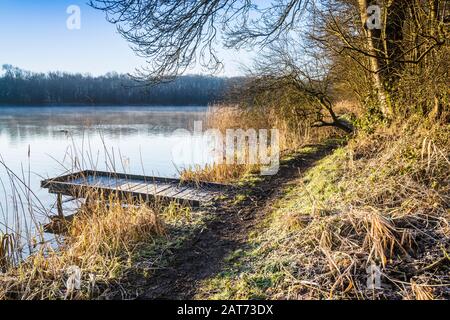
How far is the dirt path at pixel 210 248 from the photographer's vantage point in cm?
290

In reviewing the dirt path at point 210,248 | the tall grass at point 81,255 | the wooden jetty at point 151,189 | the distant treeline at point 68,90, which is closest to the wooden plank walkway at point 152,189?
the wooden jetty at point 151,189

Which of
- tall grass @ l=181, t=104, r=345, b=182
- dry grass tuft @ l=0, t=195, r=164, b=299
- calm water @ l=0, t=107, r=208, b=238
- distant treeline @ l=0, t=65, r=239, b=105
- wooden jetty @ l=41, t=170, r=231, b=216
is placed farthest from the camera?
distant treeline @ l=0, t=65, r=239, b=105

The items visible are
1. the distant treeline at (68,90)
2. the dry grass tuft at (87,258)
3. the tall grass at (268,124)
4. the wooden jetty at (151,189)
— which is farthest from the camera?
the distant treeline at (68,90)

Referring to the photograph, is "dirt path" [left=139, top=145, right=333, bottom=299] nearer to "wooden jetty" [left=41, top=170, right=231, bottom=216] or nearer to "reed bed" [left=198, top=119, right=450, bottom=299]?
"reed bed" [left=198, top=119, right=450, bottom=299]

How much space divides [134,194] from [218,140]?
16.3ft

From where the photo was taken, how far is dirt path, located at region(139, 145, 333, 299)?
290 cm

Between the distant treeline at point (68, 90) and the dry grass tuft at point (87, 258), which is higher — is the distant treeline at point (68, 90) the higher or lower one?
the higher one

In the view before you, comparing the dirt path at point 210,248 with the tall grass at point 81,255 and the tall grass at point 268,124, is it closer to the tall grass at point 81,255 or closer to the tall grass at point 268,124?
the tall grass at point 81,255

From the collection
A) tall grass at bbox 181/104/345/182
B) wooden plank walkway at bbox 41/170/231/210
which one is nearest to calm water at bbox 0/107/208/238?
wooden plank walkway at bbox 41/170/231/210

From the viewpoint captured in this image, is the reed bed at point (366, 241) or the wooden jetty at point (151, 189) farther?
the wooden jetty at point (151, 189)

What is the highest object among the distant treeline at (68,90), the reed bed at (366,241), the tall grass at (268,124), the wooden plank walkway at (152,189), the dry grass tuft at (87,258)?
the distant treeline at (68,90)

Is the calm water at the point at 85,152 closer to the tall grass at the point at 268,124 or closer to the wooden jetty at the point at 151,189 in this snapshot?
the wooden jetty at the point at 151,189

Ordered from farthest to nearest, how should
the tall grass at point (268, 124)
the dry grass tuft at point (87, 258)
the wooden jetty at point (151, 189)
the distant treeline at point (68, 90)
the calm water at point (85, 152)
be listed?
the distant treeline at point (68, 90), the tall grass at point (268, 124), the calm water at point (85, 152), the wooden jetty at point (151, 189), the dry grass tuft at point (87, 258)
